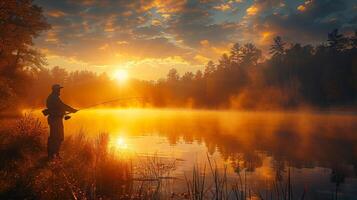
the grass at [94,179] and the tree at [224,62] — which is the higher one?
the tree at [224,62]

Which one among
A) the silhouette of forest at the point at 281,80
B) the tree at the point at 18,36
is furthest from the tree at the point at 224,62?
the tree at the point at 18,36

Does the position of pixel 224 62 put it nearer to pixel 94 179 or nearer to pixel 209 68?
pixel 209 68

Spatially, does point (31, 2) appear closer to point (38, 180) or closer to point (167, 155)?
point (167, 155)

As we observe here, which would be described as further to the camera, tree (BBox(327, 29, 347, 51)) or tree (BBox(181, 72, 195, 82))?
tree (BBox(181, 72, 195, 82))

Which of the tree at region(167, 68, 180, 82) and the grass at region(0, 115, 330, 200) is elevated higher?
the tree at region(167, 68, 180, 82)

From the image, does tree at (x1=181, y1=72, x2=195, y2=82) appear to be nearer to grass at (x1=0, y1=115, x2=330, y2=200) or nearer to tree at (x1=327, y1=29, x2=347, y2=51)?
tree at (x1=327, y1=29, x2=347, y2=51)

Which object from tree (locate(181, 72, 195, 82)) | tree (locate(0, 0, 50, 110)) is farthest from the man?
tree (locate(181, 72, 195, 82))

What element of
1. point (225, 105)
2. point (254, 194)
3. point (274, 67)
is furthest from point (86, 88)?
point (254, 194)

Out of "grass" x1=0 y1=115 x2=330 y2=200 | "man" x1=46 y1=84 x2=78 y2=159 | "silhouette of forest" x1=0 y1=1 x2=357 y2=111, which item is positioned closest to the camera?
"grass" x1=0 y1=115 x2=330 y2=200

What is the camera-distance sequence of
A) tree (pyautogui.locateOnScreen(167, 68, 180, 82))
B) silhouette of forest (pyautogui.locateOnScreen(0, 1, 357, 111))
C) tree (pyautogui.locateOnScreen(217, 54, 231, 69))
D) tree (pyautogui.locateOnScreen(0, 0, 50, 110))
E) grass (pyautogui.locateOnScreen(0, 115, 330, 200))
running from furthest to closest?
tree (pyautogui.locateOnScreen(167, 68, 180, 82)) < tree (pyautogui.locateOnScreen(217, 54, 231, 69)) < silhouette of forest (pyautogui.locateOnScreen(0, 1, 357, 111)) < tree (pyautogui.locateOnScreen(0, 0, 50, 110)) < grass (pyautogui.locateOnScreen(0, 115, 330, 200))

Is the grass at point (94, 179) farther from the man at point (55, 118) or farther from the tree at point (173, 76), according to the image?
the tree at point (173, 76)

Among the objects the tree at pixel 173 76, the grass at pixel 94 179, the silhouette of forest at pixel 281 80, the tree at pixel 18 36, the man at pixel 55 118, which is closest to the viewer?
the grass at pixel 94 179

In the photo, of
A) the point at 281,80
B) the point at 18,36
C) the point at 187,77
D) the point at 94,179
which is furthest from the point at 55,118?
the point at 187,77

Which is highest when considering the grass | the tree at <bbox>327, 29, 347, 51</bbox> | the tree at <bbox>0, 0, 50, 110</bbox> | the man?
the tree at <bbox>327, 29, 347, 51</bbox>
